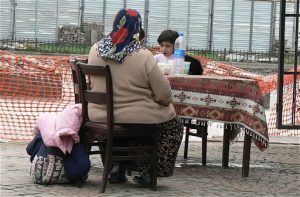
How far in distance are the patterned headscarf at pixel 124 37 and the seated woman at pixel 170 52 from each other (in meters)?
1.57

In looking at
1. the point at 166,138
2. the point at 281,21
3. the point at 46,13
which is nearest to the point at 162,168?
the point at 166,138

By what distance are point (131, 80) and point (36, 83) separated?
25.6 ft

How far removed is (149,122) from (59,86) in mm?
7753

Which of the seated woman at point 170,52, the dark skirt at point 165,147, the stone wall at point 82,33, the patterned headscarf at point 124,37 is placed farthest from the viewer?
the stone wall at point 82,33

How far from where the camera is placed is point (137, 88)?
5902 mm

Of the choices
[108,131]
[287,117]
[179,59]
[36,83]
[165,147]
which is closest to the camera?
[108,131]

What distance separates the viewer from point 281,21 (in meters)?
8.69

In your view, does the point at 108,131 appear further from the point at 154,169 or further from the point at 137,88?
the point at 154,169

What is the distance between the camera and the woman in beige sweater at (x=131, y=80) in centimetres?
586

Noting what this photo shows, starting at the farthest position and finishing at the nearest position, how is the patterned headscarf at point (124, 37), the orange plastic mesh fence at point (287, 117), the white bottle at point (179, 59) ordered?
Result: the orange plastic mesh fence at point (287, 117)
the white bottle at point (179, 59)
the patterned headscarf at point (124, 37)

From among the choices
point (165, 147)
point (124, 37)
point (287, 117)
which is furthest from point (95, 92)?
point (287, 117)

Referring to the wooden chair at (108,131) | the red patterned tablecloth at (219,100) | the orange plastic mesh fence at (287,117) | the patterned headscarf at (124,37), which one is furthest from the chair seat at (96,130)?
the orange plastic mesh fence at (287,117)

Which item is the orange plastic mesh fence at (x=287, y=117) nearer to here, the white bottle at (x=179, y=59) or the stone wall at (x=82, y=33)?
the white bottle at (x=179, y=59)

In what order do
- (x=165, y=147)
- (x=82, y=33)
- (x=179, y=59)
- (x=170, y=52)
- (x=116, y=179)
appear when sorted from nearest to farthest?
1. (x=165, y=147)
2. (x=116, y=179)
3. (x=179, y=59)
4. (x=170, y=52)
5. (x=82, y=33)
